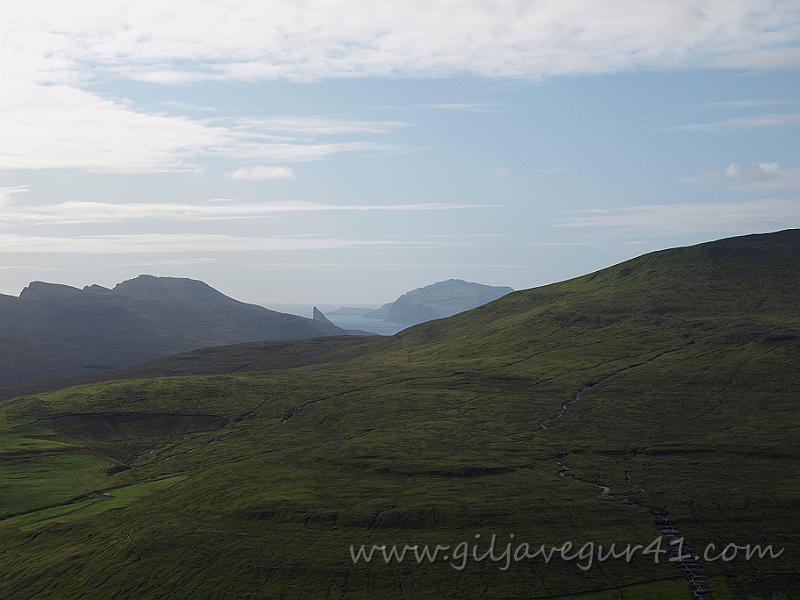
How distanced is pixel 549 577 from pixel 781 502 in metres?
59.8

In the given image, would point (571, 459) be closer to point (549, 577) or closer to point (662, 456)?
point (662, 456)

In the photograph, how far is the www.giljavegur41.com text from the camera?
13350 cm

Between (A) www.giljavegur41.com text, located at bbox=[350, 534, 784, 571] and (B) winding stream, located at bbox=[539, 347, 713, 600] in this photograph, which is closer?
(B) winding stream, located at bbox=[539, 347, 713, 600]

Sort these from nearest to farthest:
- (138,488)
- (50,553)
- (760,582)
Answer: (760,582), (50,553), (138,488)

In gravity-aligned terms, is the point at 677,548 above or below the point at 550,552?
below

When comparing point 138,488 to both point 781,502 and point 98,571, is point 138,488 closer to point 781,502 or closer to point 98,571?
point 98,571

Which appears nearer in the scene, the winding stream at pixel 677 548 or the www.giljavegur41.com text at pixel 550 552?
the winding stream at pixel 677 548

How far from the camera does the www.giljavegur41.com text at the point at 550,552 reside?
13350cm

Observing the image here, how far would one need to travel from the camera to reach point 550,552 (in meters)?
137

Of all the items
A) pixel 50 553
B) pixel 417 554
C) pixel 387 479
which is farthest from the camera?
pixel 387 479

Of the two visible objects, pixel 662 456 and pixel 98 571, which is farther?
pixel 662 456

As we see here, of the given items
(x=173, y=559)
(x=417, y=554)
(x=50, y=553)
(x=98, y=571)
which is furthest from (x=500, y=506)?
(x=50, y=553)

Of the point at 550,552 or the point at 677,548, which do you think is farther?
the point at 550,552

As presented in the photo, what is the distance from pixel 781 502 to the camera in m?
156
